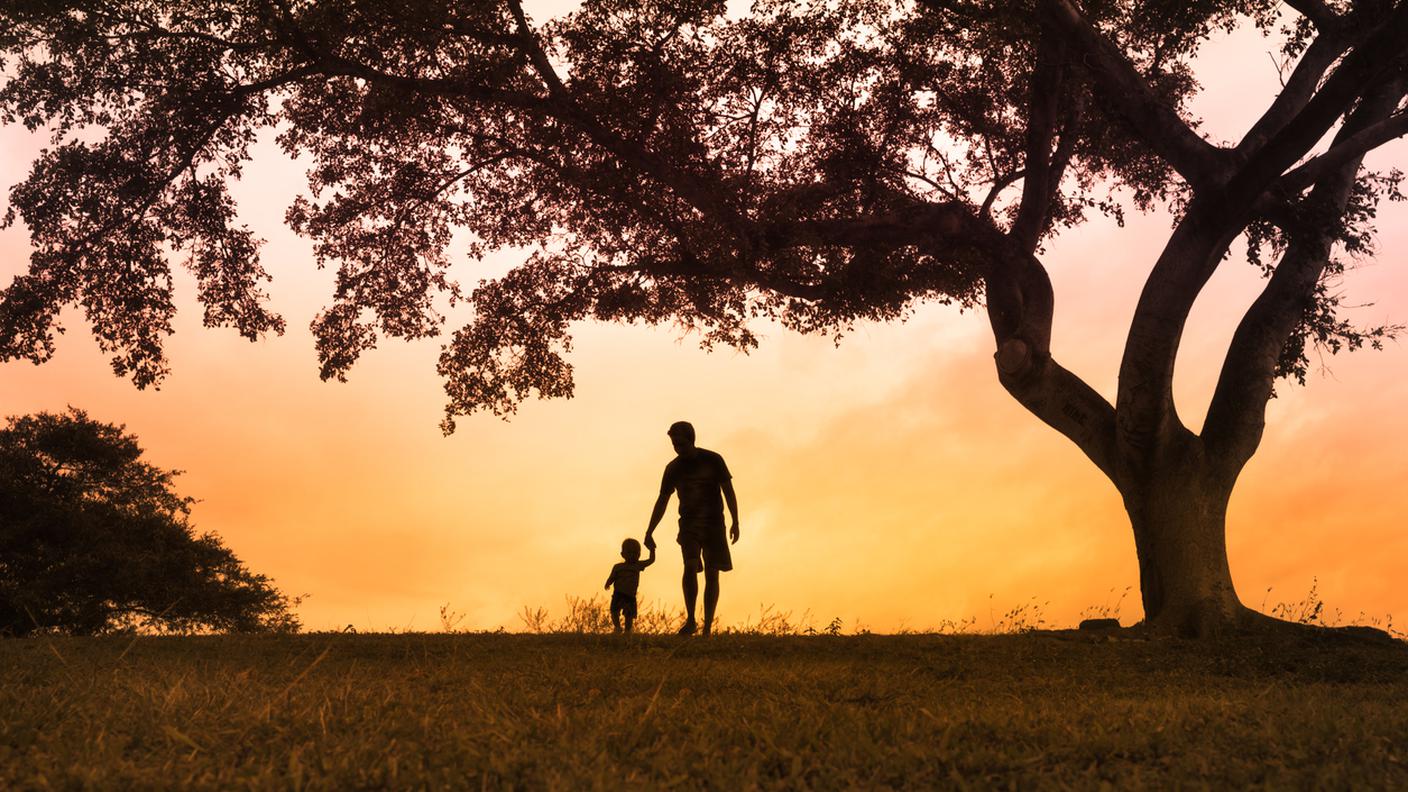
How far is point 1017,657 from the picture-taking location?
12.6 metres

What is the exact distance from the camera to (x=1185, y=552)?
15.5 metres

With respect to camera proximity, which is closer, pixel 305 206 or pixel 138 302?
pixel 138 302

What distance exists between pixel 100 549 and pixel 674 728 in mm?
23270

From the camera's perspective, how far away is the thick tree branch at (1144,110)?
15398mm

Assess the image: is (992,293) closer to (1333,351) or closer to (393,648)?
(1333,351)

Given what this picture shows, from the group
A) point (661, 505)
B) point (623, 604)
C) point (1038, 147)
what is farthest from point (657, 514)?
point (1038, 147)

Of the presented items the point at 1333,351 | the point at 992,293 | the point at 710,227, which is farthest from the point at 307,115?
the point at 1333,351

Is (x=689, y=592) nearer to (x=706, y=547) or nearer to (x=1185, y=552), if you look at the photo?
(x=706, y=547)

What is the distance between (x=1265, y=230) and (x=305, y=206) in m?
16.0

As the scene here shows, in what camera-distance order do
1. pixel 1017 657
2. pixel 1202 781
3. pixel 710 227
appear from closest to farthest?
pixel 1202 781 < pixel 1017 657 < pixel 710 227

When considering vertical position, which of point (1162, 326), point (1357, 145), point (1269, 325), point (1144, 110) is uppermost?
point (1144, 110)

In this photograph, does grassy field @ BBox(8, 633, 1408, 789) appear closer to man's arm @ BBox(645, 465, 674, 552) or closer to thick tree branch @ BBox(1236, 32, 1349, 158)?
man's arm @ BBox(645, 465, 674, 552)

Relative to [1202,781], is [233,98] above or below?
above

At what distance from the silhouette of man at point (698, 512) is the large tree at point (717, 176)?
3093 mm
